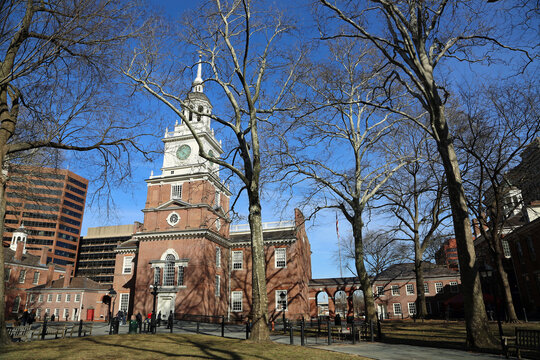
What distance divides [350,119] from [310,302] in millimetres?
26856

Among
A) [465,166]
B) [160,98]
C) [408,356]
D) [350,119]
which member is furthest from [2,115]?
[465,166]

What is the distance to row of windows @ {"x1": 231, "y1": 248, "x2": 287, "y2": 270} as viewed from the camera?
3816 cm

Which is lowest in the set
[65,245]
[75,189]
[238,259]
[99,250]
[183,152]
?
[238,259]

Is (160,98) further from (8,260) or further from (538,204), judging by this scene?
(8,260)

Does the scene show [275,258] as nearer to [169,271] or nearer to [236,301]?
[236,301]

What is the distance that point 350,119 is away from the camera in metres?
20.8

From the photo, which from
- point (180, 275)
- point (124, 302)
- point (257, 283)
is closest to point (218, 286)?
point (180, 275)

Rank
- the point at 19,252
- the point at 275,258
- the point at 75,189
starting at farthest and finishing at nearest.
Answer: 1. the point at 75,189
2. the point at 19,252
3. the point at 275,258

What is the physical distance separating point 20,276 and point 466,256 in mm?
59835

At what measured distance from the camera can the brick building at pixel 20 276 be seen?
47.3m

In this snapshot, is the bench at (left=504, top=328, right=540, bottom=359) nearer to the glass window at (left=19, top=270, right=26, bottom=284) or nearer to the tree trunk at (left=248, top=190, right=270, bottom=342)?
the tree trunk at (left=248, top=190, right=270, bottom=342)

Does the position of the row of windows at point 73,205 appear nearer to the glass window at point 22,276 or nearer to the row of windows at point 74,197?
the row of windows at point 74,197

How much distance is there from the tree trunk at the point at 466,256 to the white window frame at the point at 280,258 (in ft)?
92.5

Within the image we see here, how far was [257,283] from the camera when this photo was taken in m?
13.1
